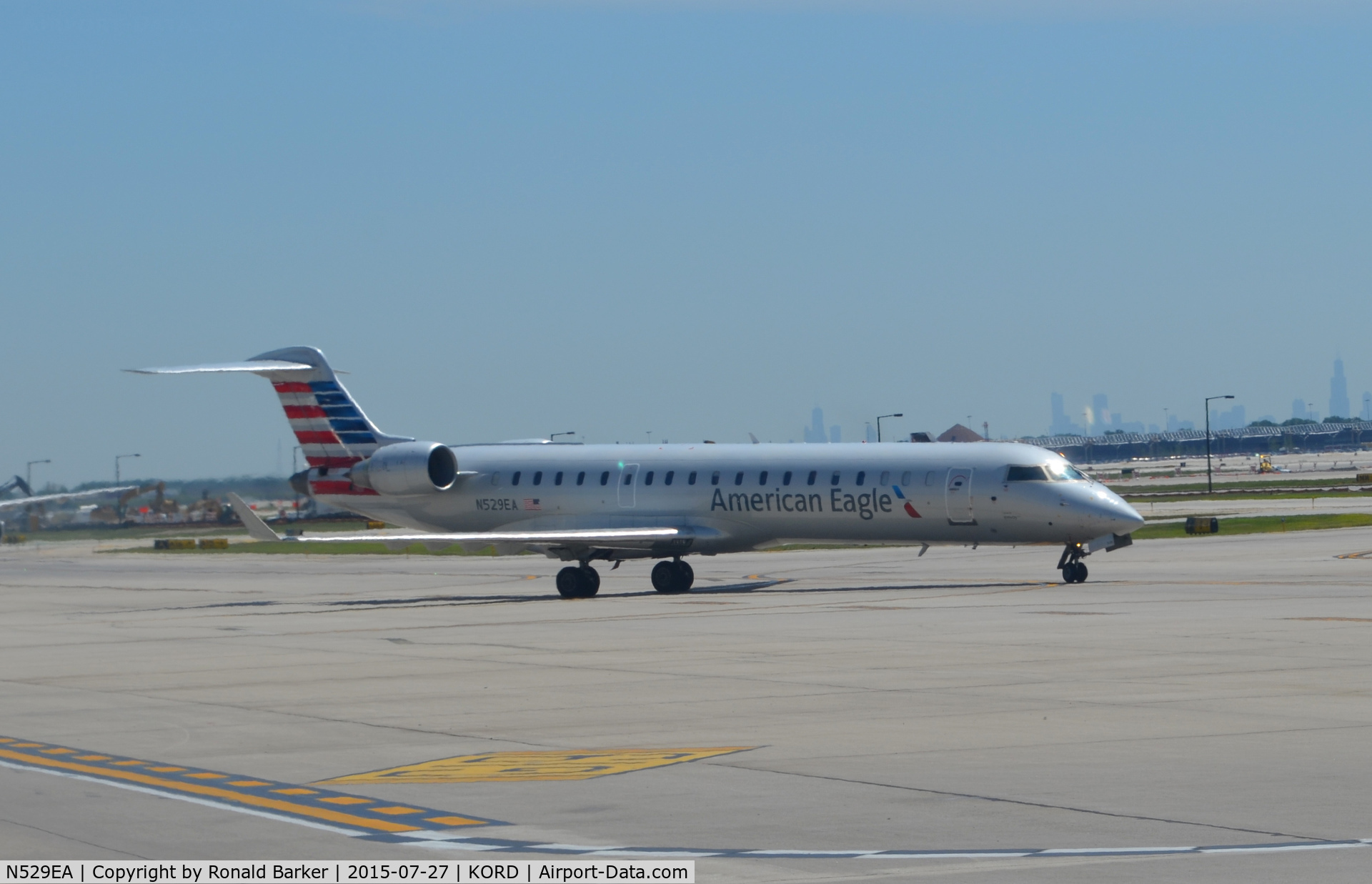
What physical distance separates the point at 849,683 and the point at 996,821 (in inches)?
330

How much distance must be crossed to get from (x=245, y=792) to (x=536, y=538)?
26.1m

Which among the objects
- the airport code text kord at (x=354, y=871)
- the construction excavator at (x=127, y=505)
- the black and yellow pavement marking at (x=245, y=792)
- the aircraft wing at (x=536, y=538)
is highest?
the construction excavator at (x=127, y=505)

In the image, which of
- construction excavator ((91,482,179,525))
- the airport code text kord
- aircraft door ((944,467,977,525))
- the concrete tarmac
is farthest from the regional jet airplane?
the airport code text kord

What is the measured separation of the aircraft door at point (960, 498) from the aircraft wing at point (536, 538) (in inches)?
258

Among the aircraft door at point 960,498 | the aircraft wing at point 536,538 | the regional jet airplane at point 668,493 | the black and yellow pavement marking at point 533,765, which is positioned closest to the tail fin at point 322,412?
the regional jet airplane at point 668,493

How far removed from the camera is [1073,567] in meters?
37.7

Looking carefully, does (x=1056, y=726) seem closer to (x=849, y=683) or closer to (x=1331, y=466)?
(x=849, y=683)

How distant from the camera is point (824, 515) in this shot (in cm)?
3922

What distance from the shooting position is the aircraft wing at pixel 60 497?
6988 cm

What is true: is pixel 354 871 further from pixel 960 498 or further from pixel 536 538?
pixel 536 538

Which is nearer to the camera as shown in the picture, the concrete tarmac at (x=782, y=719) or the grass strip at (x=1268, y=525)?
the concrete tarmac at (x=782, y=719)

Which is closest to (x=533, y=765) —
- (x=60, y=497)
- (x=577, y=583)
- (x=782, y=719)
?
(x=782, y=719)

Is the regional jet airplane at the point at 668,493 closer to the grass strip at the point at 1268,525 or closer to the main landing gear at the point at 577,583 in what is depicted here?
the main landing gear at the point at 577,583

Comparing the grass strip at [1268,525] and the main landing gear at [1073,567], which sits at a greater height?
the main landing gear at [1073,567]
